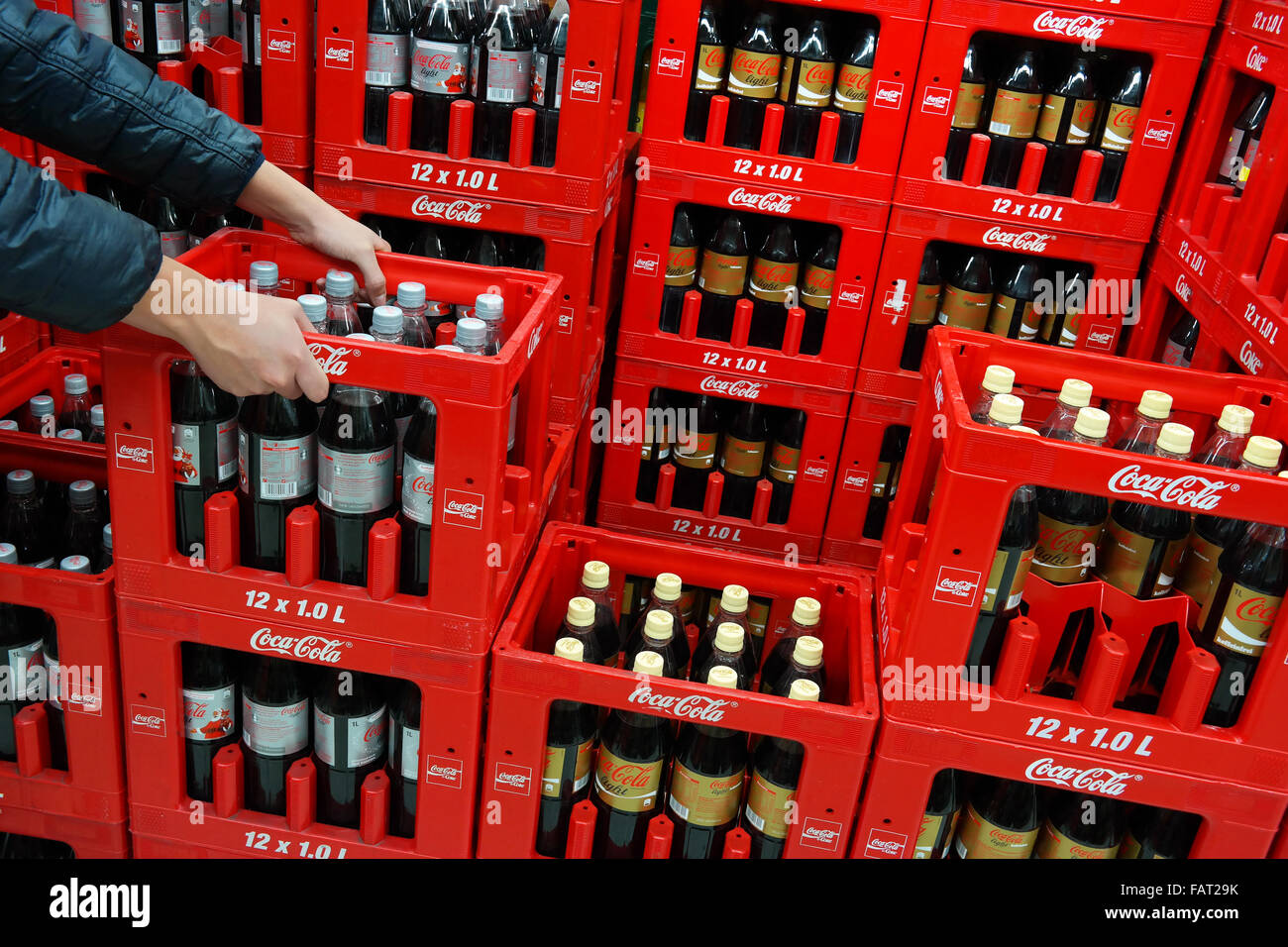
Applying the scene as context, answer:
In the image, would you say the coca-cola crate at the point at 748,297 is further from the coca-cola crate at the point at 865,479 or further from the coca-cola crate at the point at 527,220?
the coca-cola crate at the point at 527,220

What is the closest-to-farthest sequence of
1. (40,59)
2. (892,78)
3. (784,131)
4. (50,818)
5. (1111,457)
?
(1111,457), (40,59), (50,818), (892,78), (784,131)

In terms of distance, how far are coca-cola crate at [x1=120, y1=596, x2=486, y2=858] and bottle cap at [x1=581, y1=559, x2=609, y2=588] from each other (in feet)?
0.98

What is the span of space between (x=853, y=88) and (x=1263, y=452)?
60.2 inches

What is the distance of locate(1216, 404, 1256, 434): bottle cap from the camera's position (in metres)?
1.92

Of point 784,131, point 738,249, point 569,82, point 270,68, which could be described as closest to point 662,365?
point 738,249

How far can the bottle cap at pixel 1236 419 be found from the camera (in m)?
1.92

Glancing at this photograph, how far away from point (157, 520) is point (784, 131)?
190cm

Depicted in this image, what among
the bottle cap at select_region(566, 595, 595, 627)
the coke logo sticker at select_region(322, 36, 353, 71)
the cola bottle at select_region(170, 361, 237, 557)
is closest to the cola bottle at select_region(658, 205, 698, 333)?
the coke logo sticker at select_region(322, 36, 353, 71)

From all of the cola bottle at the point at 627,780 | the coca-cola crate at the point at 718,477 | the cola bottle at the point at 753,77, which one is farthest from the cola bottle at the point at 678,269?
the cola bottle at the point at 627,780

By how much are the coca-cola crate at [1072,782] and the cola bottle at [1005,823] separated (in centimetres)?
13

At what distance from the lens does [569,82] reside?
2.51 metres

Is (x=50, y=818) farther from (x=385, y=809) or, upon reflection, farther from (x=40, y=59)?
(x=40, y=59)

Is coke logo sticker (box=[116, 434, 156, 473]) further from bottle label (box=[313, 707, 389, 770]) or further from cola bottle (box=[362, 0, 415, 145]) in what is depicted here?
cola bottle (box=[362, 0, 415, 145])

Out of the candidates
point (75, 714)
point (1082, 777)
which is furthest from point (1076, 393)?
point (75, 714)
